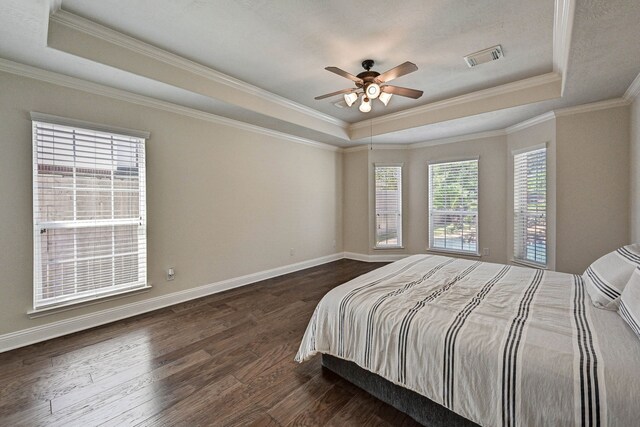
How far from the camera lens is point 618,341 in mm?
1239

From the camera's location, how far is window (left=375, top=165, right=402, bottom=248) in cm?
576

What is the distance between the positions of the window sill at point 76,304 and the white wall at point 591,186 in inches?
211

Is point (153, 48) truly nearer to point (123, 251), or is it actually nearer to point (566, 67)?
point (123, 251)

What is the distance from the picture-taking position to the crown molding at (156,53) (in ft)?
7.27

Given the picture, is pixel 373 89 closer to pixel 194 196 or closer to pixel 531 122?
pixel 194 196

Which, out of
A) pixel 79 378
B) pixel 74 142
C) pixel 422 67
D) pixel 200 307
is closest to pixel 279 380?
pixel 79 378

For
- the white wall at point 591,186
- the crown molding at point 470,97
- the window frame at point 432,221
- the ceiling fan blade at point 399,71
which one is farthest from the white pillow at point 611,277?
the window frame at point 432,221

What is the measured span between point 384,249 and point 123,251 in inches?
179

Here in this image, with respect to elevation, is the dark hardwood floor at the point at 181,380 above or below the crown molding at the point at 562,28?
below

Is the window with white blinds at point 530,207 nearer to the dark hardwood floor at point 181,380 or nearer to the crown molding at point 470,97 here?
the crown molding at point 470,97

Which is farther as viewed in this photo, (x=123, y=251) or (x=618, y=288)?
(x=123, y=251)

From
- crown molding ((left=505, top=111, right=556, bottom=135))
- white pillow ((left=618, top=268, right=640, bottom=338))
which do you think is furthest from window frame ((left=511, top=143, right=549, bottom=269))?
white pillow ((left=618, top=268, right=640, bottom=338))

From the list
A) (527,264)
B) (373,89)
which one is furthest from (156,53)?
(527,264)

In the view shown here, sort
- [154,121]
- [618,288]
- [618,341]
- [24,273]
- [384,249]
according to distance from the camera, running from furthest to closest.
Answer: [384,249], [154,121], [24,273], [618,288], [618,341]
